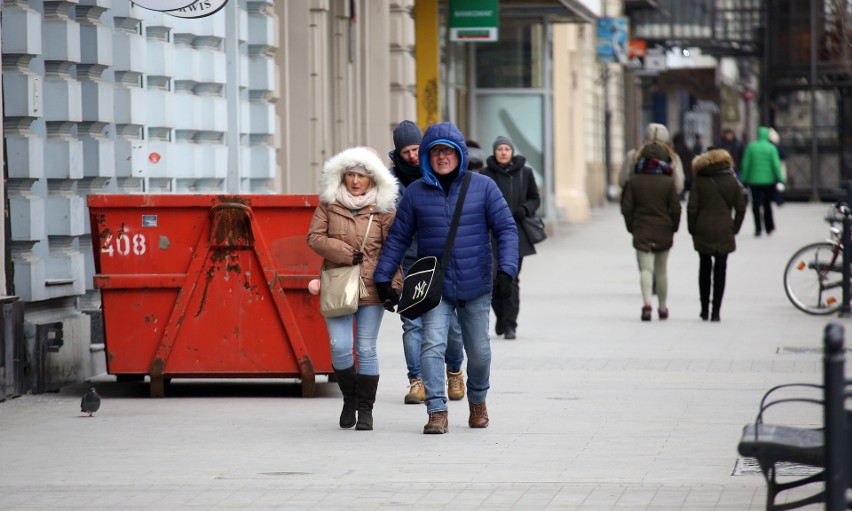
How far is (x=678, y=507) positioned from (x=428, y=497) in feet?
3.40

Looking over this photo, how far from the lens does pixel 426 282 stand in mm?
8961

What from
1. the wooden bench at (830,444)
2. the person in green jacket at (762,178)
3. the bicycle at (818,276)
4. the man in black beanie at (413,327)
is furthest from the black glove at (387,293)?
the person in green jacket at (762,178)

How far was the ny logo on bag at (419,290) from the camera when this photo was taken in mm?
8953

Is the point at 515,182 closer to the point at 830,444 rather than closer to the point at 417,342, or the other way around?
the point at 417,342

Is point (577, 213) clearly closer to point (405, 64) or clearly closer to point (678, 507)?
point (405, 64)

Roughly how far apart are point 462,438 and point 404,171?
200 cm

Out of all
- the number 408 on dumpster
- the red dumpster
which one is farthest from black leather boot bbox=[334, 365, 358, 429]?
the number 408 on dumpster

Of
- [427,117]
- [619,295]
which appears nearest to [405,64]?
[427,117]

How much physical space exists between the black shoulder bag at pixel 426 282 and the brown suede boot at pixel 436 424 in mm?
545

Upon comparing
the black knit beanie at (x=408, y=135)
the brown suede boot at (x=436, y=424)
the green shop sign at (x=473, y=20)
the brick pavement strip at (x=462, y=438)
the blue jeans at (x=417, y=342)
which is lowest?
the brick pavement strip at (x=462, y=438)

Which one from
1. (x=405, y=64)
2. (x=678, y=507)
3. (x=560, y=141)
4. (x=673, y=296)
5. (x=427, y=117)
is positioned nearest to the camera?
(x=678, y=507)

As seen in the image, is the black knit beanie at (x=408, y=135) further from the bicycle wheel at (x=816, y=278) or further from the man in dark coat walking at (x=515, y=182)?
the bicycle wheel at (x=816, y=278)

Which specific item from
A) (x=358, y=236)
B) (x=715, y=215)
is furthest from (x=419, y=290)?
(x=715, y=215)

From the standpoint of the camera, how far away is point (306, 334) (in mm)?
10531
